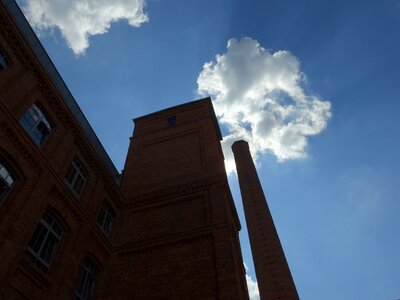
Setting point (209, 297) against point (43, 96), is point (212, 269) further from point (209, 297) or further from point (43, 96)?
point (43, 96)

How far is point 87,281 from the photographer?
1127 centimetres

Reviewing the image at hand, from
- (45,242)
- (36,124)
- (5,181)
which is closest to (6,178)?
(5,181)

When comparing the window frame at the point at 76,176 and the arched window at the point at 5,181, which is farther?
the window frame at the point at 76,176

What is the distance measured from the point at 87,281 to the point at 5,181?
14.8ft

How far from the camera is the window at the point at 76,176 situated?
11.8m

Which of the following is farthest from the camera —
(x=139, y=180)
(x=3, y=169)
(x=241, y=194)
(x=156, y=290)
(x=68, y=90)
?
(x=241, y=194)

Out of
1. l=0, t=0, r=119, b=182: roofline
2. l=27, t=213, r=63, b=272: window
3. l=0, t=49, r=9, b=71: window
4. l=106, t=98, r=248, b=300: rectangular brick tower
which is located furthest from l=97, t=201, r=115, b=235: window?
l=0, t=49, r=9, b=71: window

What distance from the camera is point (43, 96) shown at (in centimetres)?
1130

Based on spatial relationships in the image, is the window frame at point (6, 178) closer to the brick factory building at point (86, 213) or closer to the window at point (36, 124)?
the brick factory building at point (86, 213)

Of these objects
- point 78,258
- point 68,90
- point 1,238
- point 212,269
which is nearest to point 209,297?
point 212,269

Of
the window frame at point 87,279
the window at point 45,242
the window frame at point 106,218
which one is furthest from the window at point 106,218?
the window at point 45,242

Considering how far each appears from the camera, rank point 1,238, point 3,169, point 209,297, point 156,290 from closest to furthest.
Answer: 1. point 1,238
2. point 3,169
3. point 209,297
4. point 156,290

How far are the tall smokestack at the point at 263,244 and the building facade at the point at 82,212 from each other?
268 centimetres

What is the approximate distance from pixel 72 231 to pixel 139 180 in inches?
228
